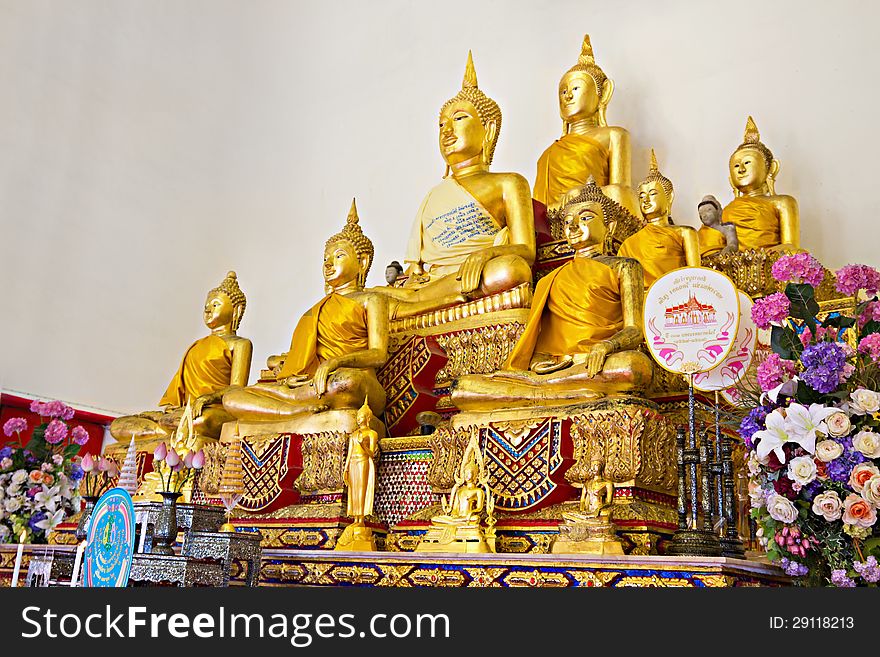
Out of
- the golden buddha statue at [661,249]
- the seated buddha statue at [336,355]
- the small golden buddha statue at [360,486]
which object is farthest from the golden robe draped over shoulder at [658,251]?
the small golden buddha statue at [360,486]

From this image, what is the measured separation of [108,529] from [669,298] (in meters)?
1.81

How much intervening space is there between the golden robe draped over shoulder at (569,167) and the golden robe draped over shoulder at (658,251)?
1057mm

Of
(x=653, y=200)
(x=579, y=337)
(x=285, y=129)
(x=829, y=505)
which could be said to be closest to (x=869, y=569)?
A: (x=829, y=505)

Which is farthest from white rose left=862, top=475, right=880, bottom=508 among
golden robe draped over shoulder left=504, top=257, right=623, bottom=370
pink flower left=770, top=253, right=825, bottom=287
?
golden robe draped over shoulder left=504, top=257, right=623, bottom=370

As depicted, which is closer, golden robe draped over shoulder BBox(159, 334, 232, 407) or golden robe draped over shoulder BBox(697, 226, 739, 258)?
golden robe draped over shoulder BBox(697, 226, 739, 258)

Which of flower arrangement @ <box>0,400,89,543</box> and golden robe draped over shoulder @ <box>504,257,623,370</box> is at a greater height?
golden robe draped over shoulder @ <box>504,257,623,370</box>

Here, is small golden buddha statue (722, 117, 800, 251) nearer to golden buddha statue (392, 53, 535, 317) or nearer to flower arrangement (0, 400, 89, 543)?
golden buddha statue (392, 53, 535, 317)

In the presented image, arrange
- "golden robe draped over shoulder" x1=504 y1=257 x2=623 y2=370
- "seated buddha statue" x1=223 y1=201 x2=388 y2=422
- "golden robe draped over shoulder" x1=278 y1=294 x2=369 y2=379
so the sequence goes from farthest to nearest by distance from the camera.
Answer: "golden robe draped over shoulder" x1=278 y1=294 x2=369 y2=379 < "seated buddha statue" x1=223 y1=201 x2=388 y2=422 < "golden robe draped over shoulder" x1=504 y1=257 x2=623 y2=370

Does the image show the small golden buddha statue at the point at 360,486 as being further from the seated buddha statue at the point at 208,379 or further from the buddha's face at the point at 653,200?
the buddha's face at the point at 653,200

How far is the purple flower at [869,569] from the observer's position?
7.75ft

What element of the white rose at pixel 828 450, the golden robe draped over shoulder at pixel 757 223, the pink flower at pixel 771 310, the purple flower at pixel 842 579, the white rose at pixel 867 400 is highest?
the golden robe draped over shoulder at pixel 757 223

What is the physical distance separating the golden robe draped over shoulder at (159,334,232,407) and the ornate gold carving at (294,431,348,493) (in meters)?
1.22

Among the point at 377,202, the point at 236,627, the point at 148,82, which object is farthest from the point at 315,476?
the point at 148,82

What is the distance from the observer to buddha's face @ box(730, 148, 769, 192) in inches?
201
